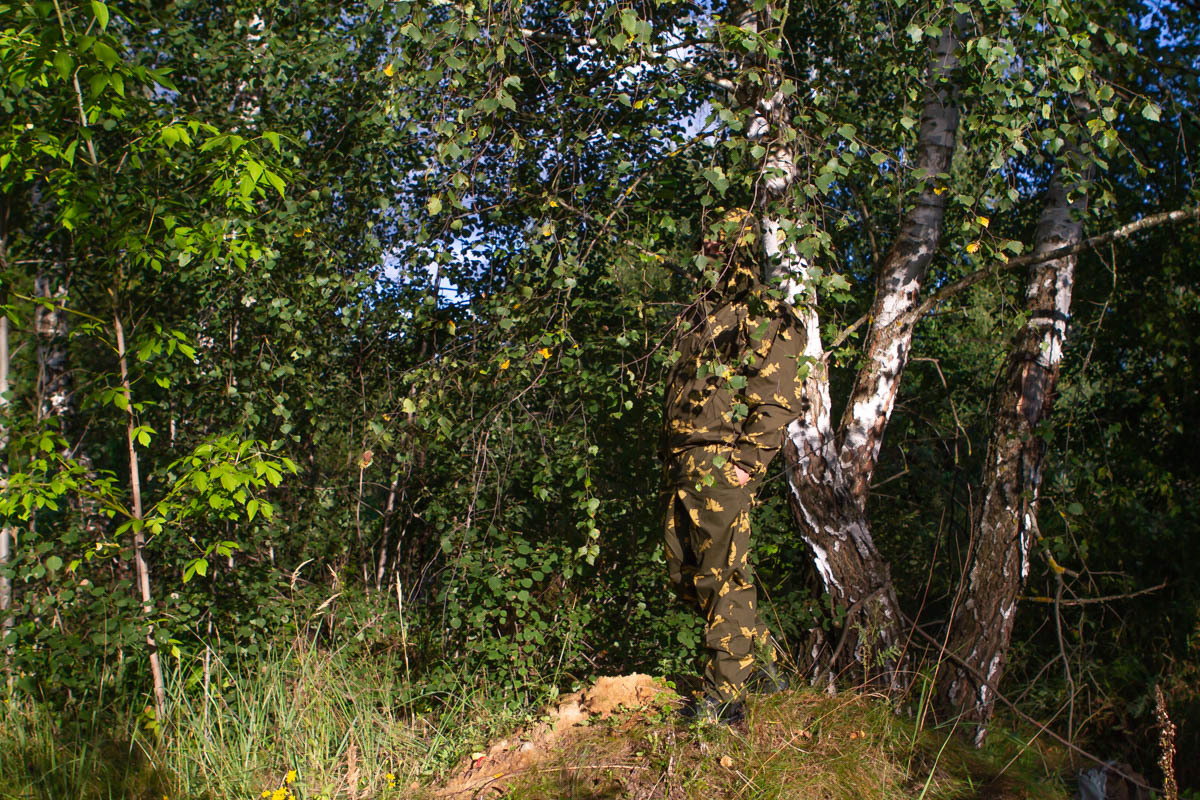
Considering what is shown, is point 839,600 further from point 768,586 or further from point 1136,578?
point 1136,578

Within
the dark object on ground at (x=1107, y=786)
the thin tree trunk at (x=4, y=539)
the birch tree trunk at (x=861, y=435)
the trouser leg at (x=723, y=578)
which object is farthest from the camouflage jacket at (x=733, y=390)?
the thin tree trunk at (x=4, y=539)

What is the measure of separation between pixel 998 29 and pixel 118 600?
434 cm

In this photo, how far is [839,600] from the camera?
3.88 m

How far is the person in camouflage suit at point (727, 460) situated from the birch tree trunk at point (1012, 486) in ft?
4.50

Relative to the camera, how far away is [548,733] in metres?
3.37

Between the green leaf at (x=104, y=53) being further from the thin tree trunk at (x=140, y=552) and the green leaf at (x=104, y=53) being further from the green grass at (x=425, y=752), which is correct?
the green grass at (x=425, y=752)

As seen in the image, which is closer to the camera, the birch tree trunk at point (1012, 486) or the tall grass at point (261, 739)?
the tall grass at point (261, 739)

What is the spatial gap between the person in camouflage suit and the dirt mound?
1.13 feet

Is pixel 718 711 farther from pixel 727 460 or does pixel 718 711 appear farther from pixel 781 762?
pixel 727 460

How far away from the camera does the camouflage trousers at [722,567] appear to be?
10.5 feet

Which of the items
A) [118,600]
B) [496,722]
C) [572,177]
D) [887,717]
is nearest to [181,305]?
[118,600]

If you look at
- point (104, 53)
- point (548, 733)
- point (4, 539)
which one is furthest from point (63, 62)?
point (548, 733)

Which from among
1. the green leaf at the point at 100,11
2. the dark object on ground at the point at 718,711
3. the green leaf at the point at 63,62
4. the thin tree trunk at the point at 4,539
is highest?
the green leaf at the point at 100,11

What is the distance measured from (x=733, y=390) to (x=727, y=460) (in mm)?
274
